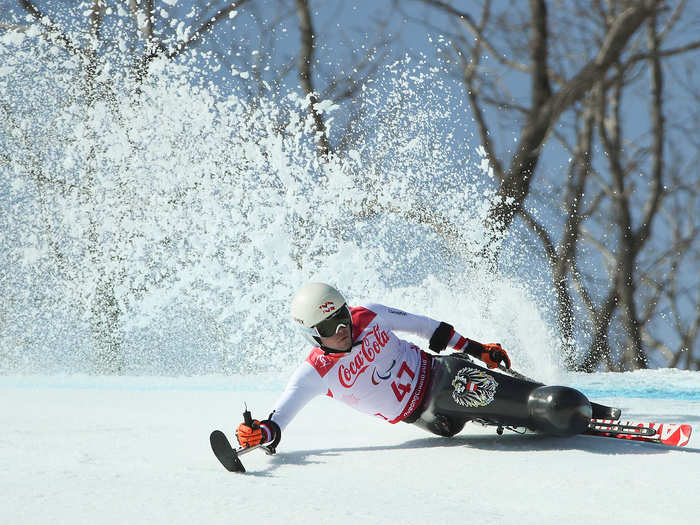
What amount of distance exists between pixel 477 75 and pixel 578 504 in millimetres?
10717

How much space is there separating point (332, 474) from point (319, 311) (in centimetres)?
65

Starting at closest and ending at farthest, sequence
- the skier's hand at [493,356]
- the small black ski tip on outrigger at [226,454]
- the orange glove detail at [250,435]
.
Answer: the small black ski tip on outrigger at [226,454]
the orange glove detail at [250,435]
the skier's hand at [493,356]

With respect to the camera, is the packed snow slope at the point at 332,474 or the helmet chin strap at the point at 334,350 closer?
the packed snow slope at the point at 332,474

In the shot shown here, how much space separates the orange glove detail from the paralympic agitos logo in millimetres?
408

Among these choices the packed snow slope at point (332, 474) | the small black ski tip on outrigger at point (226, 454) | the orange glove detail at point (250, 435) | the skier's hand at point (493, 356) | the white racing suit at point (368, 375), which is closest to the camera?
the packed snow slope at point (332, 474)

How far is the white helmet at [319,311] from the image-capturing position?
2752 mm

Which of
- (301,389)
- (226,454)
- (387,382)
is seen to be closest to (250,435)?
(226,454)

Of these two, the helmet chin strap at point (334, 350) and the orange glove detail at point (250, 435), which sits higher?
the helmet chin strap at point (334, 350)

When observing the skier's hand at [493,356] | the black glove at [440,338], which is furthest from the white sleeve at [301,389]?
the skier's hand at [493,356]

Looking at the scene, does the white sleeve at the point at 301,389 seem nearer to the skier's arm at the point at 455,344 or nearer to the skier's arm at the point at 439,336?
the skier's arm at the point at 439,336

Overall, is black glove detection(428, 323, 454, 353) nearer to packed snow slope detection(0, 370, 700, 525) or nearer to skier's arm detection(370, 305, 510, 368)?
skier's arm detection(370, 305, 510, 368)

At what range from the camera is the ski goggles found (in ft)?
9.09

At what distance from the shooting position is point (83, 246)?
785cm

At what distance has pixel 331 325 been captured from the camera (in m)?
2.77
